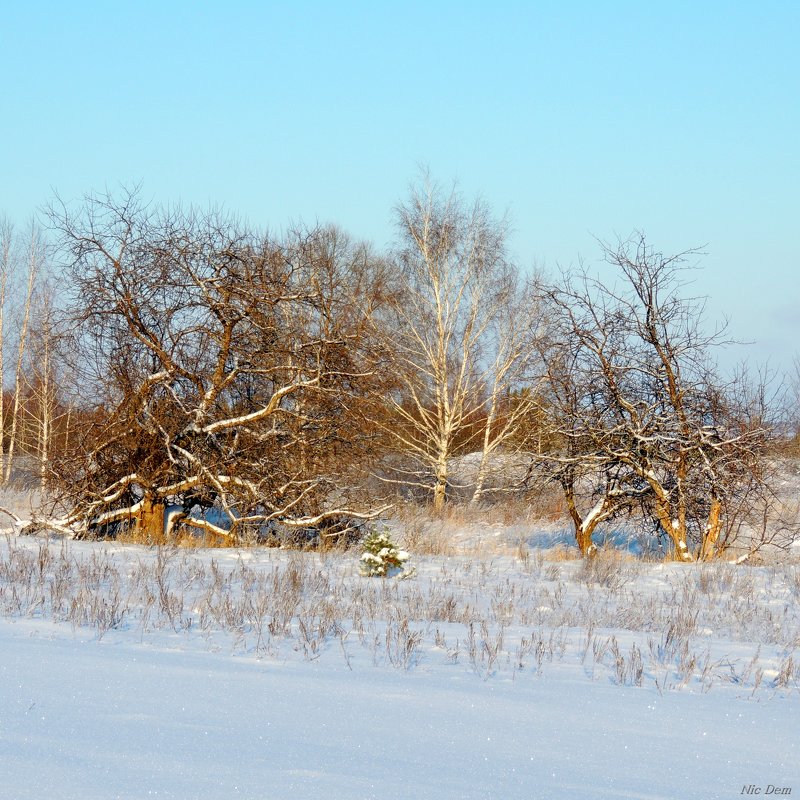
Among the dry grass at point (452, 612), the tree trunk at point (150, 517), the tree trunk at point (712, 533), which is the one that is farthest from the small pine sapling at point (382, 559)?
the tree trunk at point (712, 533)

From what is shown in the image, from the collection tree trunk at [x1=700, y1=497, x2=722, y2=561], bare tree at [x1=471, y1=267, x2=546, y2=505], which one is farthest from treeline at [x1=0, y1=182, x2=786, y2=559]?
bare tree at [x1=471, y1=267, x2=546, y2=505]

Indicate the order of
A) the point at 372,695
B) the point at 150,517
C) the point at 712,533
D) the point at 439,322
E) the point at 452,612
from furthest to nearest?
1. the point at 439,322
2. the point at 712,533
3. the point at 150,517
4. the point at 452,612
5. the point at 372,695

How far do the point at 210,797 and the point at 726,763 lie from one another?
1.88 m

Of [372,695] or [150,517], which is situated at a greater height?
[150,517]

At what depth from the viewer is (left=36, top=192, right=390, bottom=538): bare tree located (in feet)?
39.3

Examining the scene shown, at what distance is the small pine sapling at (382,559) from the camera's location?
879 cm

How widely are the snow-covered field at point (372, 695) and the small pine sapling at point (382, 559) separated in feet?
3.79

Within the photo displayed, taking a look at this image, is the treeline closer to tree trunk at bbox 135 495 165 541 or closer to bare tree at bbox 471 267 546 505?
tree trunk at bbox 135 495 165 541

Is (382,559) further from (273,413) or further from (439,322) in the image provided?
(439,322)

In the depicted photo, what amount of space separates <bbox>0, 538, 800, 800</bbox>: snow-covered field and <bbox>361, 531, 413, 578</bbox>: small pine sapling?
1.15 metres

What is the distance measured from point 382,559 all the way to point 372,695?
16.9 ft

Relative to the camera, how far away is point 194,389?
12.6 meters

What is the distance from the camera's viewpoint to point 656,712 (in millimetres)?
3744

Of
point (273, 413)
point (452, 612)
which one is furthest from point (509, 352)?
point (452, 612)
